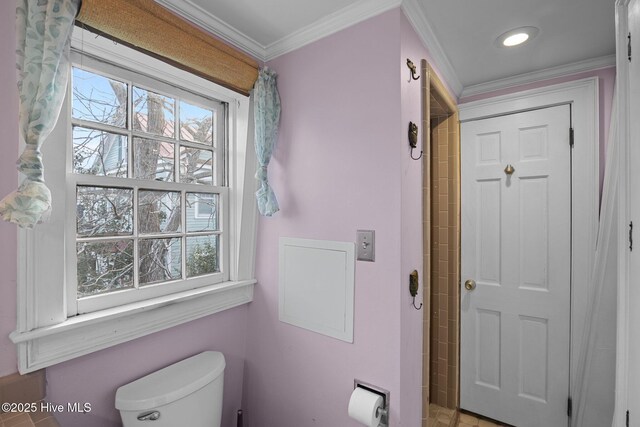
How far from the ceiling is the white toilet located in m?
1.61

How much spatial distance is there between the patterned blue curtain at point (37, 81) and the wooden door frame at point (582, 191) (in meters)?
2.48

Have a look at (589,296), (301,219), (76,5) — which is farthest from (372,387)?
(76,5)

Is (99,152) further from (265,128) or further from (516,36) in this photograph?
(516,36)

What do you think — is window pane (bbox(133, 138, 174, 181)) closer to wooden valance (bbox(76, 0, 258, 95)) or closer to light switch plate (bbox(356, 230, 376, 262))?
wooden valance (bbox(76, 0, 258, 95))

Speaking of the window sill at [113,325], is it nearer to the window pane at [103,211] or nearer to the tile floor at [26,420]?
the tile floor at [26,420]

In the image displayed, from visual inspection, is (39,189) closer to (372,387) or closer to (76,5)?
(76,5)

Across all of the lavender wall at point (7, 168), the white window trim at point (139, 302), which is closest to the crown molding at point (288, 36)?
the white window trim at point (139, 302)

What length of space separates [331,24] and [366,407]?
5.65ft

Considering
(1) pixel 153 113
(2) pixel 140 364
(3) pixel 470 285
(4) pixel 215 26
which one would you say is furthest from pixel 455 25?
(2) pixel 140 364

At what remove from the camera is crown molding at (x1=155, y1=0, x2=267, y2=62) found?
1.26 meters

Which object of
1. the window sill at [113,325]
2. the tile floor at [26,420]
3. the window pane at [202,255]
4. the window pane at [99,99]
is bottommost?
the tile floor at [26,420]

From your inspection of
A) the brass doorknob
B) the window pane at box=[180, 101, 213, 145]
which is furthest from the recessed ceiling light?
the window pane at box=[180, 101, 213, 145]

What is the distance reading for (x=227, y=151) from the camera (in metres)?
1.70

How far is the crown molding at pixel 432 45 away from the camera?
126 centimetres
